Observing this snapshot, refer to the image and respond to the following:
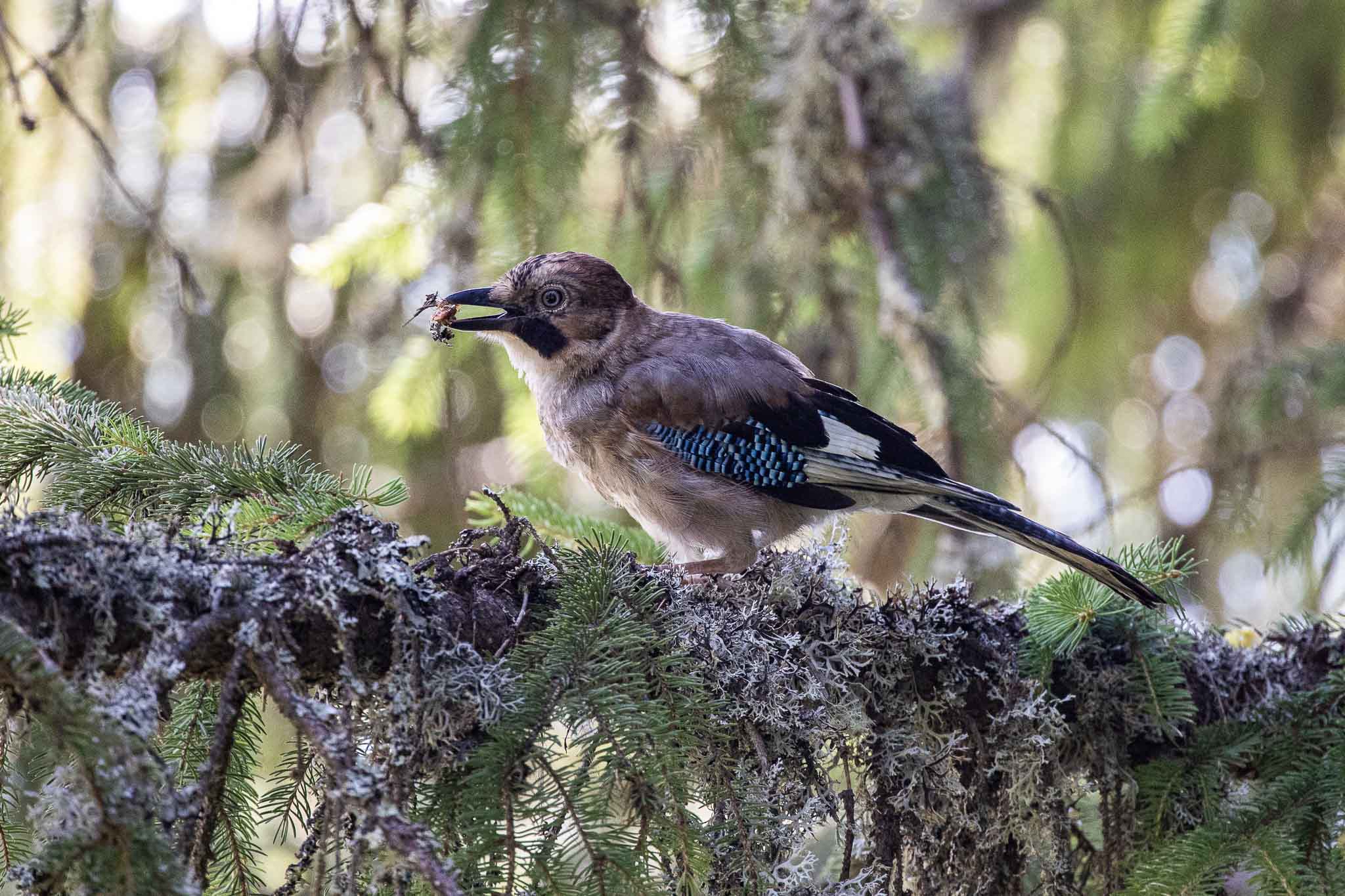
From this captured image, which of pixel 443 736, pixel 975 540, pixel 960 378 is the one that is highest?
pixel 960 378

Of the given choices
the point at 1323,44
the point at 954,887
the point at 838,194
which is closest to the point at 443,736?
the point at 954,887

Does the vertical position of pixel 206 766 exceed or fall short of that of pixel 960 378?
it falls short

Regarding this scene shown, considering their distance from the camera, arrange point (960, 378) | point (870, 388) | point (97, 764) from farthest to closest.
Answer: point (870, 388) → point (960, 378) → point (97, 764)

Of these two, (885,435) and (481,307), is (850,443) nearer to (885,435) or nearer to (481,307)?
(885,435)

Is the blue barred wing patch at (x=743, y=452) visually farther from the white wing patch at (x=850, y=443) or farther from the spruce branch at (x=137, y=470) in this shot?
the spruce branch at (x=137, y=470)

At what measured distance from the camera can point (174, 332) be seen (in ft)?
15.6

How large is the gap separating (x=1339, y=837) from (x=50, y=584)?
2534 mm

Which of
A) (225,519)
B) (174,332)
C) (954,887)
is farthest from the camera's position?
(174,332)

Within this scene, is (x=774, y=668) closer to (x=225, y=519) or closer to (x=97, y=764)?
(x=225, y=519)

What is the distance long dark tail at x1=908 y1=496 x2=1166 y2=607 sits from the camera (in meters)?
2.54

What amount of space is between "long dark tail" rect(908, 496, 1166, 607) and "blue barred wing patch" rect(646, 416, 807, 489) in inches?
16.0

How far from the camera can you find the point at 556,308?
352cm

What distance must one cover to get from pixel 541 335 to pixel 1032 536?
1538 millimetres

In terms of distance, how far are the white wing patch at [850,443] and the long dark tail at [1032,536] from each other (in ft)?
0.72
